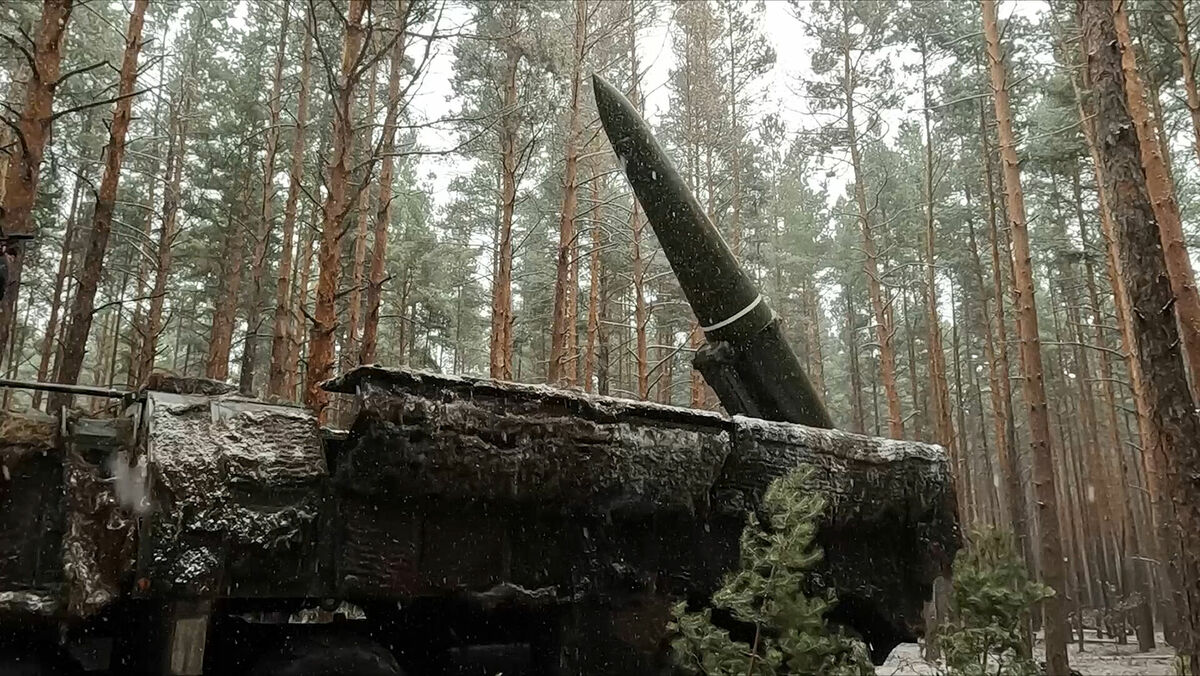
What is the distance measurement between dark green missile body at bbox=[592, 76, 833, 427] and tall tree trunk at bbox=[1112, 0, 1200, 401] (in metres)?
3.52

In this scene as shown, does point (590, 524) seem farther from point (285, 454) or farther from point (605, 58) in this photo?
point (605, 58)

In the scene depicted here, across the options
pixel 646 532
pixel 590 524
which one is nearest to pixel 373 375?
pixel 590 524

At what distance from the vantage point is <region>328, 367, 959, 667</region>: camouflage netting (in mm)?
3740

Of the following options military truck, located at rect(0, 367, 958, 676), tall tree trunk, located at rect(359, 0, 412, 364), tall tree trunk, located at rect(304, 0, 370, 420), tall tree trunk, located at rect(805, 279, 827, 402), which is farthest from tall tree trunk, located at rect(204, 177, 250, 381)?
tall tree trunk, located at rect(805, 279, 827, 402)

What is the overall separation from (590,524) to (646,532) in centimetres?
39

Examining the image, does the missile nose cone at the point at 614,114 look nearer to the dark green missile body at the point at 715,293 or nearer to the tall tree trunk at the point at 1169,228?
the dark green missile body at the point at 715,293

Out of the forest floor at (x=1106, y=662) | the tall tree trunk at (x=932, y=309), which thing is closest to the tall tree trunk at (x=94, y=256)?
the forest floor at (x=1106, y=662)

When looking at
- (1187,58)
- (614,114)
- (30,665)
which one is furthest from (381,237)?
(1187,58)

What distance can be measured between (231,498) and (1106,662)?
16478 millimetres

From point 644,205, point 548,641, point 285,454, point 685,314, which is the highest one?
point 685,314

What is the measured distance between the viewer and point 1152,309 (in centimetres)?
562

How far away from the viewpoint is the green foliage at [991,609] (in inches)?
142

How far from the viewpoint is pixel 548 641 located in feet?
14.7

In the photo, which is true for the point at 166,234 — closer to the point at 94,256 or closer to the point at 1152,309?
the point at 94,256
